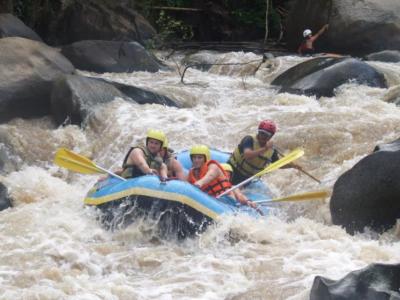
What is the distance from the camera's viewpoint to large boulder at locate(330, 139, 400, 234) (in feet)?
21.7

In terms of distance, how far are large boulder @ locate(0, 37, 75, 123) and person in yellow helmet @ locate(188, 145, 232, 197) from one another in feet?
12.1

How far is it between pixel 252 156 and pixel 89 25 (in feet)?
27.5

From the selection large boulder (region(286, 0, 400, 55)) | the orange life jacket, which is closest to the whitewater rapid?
the orange life jacket

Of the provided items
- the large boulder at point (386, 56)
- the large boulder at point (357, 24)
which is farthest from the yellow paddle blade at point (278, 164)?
the large boulder at point (357, 24)

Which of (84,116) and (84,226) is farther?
(84,116)

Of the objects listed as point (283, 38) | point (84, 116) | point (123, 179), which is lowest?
point (283, 38)

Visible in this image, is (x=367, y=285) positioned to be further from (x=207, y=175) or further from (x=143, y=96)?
(x=143, y=96)

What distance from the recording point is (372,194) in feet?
22.0

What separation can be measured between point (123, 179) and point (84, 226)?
574mm

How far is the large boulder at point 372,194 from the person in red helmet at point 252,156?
120 cm

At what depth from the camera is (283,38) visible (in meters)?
17.8

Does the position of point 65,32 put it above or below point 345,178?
below

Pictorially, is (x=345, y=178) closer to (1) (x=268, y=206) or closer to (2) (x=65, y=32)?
(1) (x=268, y=206)

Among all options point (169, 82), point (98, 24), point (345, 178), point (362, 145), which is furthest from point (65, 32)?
point (345, 178)
